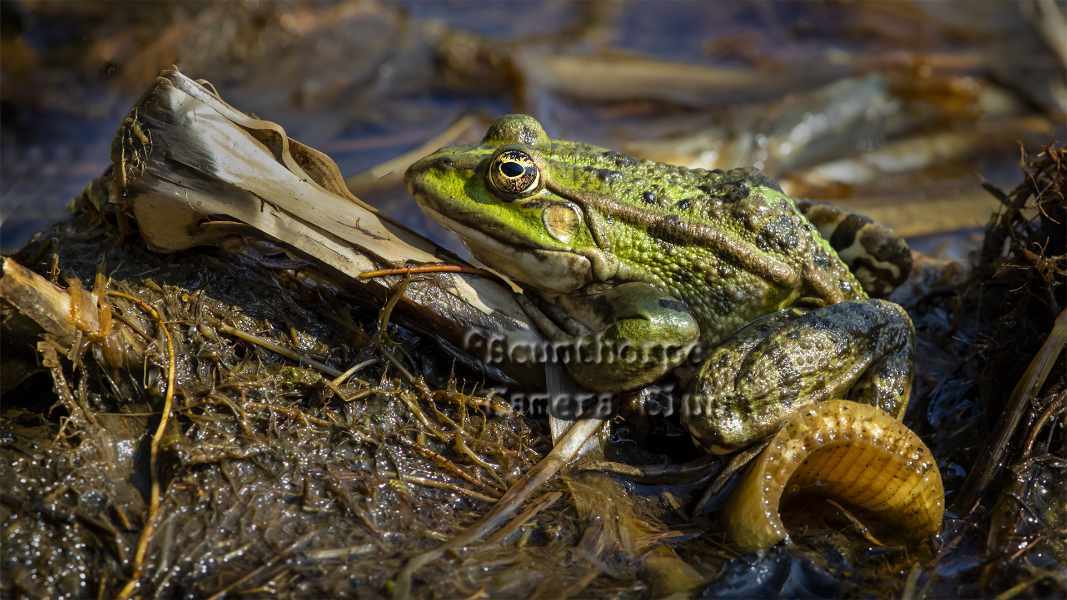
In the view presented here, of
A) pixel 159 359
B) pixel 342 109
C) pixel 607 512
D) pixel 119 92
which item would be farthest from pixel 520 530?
pixel 119 92

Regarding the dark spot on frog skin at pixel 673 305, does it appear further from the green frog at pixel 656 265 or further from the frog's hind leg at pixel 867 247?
the frog's hind leg at pixel 867 247

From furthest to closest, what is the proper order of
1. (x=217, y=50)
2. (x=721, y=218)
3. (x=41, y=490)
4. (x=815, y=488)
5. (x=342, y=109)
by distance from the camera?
(x=217, y=50) < (x=342, y=109) < (x=721, y=218) < (x=815, y=488) < (x=41, y=490)

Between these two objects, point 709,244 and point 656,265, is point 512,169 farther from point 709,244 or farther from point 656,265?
point 709,244

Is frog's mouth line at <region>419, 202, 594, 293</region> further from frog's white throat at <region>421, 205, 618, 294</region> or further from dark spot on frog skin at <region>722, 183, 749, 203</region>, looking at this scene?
dark spot on frog skin at <region>722, 183, 749, 203</region>

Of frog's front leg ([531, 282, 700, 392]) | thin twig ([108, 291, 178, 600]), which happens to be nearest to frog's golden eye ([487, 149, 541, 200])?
frog's front leg ([531, 282, 700, 392])

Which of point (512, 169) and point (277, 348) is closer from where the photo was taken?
point (277, 348)

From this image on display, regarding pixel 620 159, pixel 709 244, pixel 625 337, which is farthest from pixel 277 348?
pixel 709 244

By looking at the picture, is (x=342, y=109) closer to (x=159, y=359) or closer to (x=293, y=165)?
(x=293, y=165)
